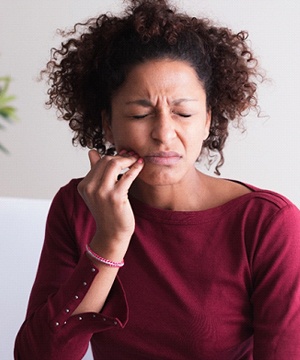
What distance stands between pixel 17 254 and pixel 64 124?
44.9 inches

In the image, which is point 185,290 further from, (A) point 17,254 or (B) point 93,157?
(A) point 17,254

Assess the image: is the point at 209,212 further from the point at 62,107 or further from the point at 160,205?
the point at 62,107

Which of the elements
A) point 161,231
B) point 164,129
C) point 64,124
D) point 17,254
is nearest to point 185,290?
point 161,231

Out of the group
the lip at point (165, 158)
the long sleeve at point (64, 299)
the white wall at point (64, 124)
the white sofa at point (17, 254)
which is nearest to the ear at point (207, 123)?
the lip at point (165, 158)

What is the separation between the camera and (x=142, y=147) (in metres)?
1.56

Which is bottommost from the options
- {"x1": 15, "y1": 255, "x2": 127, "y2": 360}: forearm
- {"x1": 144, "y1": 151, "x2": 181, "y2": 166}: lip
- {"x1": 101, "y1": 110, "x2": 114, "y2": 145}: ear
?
{"x1": 15, "y1": 255, "x2": 127, "y2": 360}: forearm

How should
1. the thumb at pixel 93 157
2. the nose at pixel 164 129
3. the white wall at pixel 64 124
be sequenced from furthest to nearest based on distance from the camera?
the white wall at pixel 64 124 → the thumb at pixel 93 157 → the nose at pixel 164 129

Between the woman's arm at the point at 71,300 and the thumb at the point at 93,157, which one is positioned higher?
the thumb at the point at 93,157

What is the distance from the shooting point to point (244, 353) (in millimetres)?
1683

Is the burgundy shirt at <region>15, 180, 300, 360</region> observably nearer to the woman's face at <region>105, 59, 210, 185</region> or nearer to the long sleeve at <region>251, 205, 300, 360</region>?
the long sleeve at <region>251, 205, 300, 360</region>

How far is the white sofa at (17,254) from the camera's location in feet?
6.70

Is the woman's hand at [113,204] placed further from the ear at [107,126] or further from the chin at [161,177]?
the ear at [107,126]

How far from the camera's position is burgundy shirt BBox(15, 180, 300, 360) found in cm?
156

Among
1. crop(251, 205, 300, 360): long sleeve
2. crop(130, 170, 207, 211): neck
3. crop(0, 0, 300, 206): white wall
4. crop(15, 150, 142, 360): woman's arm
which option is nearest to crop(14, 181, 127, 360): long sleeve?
crop(15, 150, 142, 360): woman's arm
